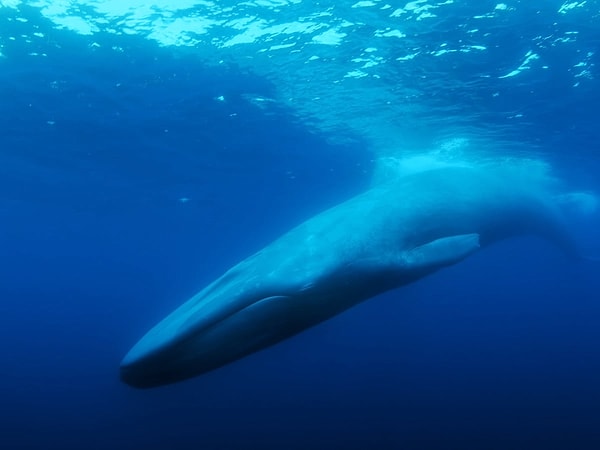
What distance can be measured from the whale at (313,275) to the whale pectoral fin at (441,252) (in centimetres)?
1

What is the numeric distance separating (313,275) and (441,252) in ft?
5.69

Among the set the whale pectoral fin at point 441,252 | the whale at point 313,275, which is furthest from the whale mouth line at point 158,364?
the whale pectoral fin at point 441,252

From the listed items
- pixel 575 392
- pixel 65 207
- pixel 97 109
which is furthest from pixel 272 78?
pixel 65 207

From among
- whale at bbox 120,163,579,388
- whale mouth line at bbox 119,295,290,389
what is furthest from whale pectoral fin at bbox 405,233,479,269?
whale mouth line at bbox 119,295,290,389

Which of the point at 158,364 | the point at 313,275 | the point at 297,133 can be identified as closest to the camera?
the point at 158,364

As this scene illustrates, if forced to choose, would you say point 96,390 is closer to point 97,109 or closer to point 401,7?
point 97,109

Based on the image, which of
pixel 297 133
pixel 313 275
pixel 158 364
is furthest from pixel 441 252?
pixel 297 133

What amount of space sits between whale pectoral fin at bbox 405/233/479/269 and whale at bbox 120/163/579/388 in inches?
0.5

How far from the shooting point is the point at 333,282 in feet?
15.2

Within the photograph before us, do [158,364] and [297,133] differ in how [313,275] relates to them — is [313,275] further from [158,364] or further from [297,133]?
[297,133]

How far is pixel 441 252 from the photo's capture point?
5.36 m

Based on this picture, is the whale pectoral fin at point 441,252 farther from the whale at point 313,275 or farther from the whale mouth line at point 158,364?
the whale mouth line at point 158,364

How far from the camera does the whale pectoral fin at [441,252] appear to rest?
5.22m

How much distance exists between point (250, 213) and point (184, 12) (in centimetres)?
3333
